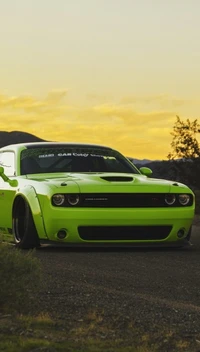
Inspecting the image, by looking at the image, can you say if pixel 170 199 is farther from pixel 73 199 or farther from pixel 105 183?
pixel 73 199

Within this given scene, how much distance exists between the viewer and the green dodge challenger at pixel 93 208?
12.1m

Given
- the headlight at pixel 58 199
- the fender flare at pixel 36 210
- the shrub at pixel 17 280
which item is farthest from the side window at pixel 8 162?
the shrub at pixel 17 280

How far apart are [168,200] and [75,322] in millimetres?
5716

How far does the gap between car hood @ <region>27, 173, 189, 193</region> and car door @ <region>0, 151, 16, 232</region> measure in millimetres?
419

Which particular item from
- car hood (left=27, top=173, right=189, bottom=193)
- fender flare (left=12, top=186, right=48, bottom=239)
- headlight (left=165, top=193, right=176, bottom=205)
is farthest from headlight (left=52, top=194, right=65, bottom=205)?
headlight (left=165, top=193, right=176, bottom=205)

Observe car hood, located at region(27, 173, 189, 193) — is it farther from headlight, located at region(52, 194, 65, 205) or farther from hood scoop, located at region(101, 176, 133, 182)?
headlight, located at region(52, 194, 65, 205)

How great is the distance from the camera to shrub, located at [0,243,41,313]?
24.8 feet

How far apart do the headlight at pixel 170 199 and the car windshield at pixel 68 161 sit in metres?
1.51

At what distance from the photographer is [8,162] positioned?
13953mm

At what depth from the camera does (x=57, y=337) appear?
256 inches

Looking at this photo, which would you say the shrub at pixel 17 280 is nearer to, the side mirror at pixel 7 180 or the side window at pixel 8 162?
the side mirror at pixel 7 180

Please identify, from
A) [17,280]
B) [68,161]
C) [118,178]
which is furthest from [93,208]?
[17,280]

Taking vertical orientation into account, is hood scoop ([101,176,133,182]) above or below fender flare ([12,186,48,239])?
above

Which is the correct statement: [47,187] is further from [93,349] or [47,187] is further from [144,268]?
[93,349]
